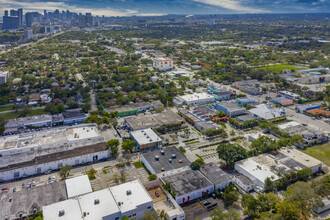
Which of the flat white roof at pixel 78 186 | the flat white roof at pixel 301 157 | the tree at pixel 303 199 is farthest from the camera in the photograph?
the flat white roof at pixel 301 157

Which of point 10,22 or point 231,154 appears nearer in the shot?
point 231,154

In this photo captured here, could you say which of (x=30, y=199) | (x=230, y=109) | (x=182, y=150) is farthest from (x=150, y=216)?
(x=230, y=109)

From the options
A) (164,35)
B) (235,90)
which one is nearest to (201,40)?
(164,35)

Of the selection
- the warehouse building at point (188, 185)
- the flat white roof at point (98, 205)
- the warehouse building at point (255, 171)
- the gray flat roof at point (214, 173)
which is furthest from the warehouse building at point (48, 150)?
the warehouse building at point (255, 171)

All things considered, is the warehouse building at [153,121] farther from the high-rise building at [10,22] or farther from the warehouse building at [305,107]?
the high-rise building at [10,22]

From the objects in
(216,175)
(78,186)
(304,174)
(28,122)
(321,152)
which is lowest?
(78,186)

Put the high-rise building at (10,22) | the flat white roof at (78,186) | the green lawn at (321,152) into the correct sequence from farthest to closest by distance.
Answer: the high-rise building at (10,22), the green lawn at (321,152), the flat white roof at (78,186)

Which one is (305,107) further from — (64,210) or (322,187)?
(64,210)
